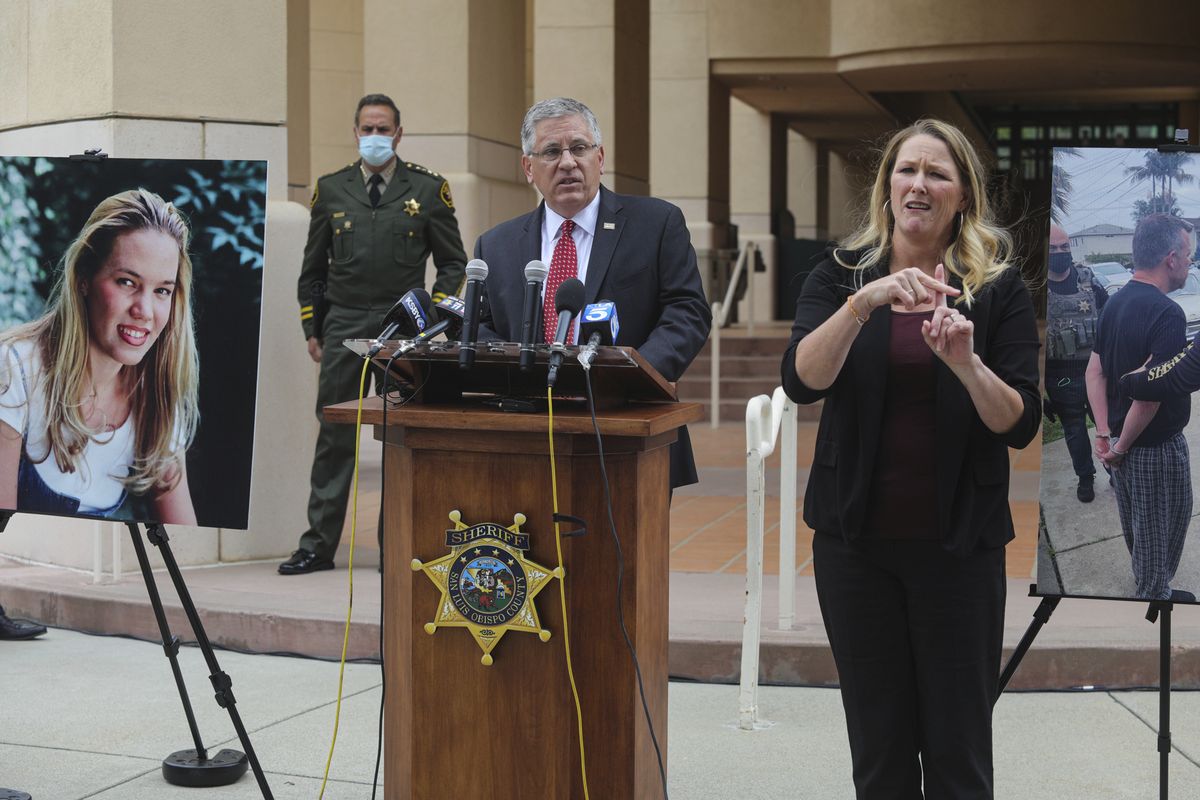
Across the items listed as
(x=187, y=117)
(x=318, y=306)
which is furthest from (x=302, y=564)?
(x=187, y=117)

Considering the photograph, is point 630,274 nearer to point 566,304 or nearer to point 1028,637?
point 566,304

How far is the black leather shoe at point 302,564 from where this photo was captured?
7340 mm

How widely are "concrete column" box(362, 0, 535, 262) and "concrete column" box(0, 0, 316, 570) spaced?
4529mm

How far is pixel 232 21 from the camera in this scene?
753 cm

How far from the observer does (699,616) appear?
21.0 ft

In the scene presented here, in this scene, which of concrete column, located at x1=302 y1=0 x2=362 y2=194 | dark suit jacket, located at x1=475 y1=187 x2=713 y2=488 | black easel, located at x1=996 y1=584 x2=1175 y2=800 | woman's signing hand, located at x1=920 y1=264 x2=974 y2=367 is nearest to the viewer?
woman's signing hand, located at x1=920 y1=264 x2=974 y2=367

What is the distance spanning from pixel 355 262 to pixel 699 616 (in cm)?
238

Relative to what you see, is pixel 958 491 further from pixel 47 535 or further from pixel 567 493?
pixel 47 535

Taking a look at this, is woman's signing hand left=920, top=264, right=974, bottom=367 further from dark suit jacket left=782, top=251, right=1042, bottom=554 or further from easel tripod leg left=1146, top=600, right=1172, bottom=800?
easel tripod leg left=1146, top=600, right=1172, bottom=800

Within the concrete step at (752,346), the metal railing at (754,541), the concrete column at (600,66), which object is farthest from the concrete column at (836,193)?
the metal railing at (754,541)

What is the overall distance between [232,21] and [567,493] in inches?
193

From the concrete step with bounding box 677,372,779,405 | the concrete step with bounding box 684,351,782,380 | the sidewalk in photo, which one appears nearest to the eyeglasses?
the sidewalk in photo

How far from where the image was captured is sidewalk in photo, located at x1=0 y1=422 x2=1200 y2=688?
5.86 meters

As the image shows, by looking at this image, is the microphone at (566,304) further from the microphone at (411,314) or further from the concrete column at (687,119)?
the concrete column at (687,119)
